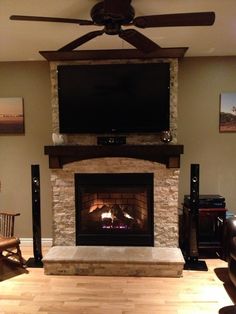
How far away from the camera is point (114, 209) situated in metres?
4.24

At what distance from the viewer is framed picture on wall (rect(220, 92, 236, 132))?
4.26m

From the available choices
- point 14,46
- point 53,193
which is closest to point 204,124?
point 53,193

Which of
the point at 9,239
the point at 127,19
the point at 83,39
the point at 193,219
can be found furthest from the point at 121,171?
the point at 127,19

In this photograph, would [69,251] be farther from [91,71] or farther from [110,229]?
[91,71]

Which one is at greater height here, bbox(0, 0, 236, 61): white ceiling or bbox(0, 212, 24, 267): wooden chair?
bbox(0, 0, 236, 61): white ceiling

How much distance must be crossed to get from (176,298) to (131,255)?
2.52 ft

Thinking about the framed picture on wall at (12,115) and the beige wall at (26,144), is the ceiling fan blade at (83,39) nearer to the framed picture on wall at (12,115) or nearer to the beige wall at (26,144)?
the beige wall at (26,144)

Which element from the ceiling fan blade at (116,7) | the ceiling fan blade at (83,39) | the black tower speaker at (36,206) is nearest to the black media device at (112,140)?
the black tower speaker at (36,206)

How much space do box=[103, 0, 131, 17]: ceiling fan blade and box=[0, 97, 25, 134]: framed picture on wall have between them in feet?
8.71

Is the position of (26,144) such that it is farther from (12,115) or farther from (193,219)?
(193,219)

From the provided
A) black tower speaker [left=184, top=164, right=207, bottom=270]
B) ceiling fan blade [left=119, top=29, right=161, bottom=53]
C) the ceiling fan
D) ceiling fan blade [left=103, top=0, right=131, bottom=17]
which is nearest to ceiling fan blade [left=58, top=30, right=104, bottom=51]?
the ceiling fan

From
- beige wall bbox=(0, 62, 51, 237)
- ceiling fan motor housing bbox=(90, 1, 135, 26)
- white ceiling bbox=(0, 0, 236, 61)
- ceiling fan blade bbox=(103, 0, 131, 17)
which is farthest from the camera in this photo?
beige wall bbox=(0, 62, 51, 237)

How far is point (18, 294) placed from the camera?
3.26 metres

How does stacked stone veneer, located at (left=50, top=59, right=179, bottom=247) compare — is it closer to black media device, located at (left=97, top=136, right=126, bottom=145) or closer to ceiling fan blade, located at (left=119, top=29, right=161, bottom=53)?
black media device, located at (left=97, top=136, right=126, bottom=145)
